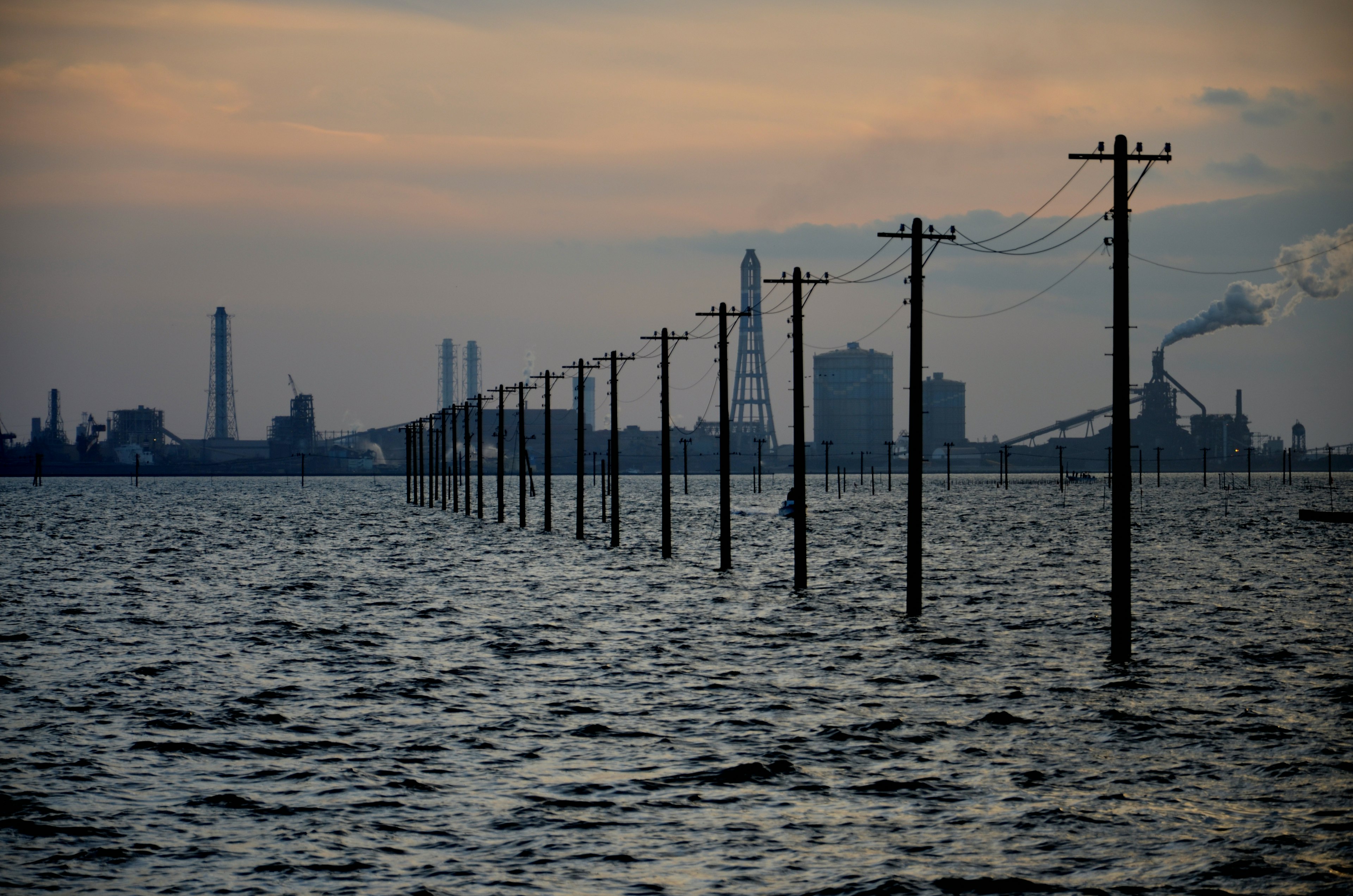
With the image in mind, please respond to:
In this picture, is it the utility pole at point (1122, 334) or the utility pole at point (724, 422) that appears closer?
the utility pole at point (1122, 334)

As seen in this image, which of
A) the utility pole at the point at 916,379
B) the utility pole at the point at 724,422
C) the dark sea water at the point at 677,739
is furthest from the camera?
the utility pole at the point at 724,422

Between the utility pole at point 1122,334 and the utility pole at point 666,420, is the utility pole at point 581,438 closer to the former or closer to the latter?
the utility pole at point 666,420

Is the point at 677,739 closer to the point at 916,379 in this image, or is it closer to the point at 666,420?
the point at 916,379

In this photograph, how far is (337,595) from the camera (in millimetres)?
39594

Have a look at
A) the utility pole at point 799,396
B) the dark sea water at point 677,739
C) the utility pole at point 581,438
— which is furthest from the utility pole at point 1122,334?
the utility pole at point 581,438

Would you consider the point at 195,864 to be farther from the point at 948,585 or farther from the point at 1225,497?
the point at 1225,497

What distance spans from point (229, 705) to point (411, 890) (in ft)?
34.4

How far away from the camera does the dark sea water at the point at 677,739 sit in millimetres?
11602

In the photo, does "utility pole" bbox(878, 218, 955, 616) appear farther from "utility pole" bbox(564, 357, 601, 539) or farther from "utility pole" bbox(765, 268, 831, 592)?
"utility pole" bbox(564, 357, 601, 539)

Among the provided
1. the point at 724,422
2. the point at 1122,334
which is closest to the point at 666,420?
the point at 724,422

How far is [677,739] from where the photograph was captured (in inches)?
676

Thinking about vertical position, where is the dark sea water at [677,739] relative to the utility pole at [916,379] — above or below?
below

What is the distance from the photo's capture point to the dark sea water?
11602mm

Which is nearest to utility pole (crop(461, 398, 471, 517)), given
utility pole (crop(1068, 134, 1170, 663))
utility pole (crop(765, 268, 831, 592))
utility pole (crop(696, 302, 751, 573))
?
utility pole (crop(696, 302, 751, 573))
